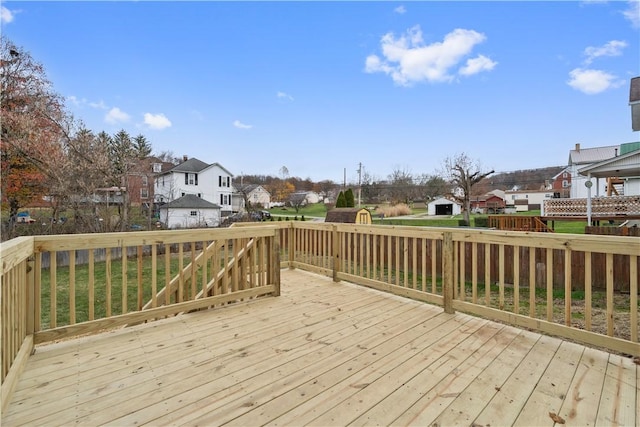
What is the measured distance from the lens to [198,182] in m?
28.7

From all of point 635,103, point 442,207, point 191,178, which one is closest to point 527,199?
point 442,207

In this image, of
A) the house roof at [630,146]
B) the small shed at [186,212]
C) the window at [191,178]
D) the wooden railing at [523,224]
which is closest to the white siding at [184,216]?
the small shed at [186,212]

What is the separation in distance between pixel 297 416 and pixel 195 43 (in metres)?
11.8

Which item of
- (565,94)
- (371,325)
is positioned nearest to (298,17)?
(371,325)

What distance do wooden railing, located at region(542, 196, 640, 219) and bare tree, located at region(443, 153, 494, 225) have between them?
291 inches

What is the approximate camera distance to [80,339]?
104 inches

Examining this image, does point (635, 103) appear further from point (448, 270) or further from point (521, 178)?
point (521, 178)

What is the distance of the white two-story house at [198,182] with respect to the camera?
2762cm

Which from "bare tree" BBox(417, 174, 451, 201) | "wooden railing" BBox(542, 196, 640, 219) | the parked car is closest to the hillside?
"bare tree" BBox(417, 174, 451, 201)

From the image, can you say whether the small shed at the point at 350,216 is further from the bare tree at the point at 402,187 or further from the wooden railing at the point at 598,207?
the bare tree at the point at 402,187

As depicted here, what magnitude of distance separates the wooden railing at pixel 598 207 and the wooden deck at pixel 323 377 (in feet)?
43.4

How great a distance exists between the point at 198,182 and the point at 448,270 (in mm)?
28623

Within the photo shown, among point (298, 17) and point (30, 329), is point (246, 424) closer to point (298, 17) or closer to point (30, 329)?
point (30, 329)

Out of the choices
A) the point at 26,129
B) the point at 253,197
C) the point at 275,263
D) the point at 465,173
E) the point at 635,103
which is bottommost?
the point at 275,263
